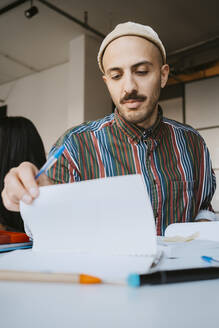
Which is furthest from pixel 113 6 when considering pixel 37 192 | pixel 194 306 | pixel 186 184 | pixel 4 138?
pixel 194 306

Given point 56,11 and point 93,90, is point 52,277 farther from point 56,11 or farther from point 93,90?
point 93,90

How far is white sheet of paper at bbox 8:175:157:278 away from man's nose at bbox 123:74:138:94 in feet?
2.24

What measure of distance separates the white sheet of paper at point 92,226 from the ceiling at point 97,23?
3.42 m

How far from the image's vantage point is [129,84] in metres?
1.12

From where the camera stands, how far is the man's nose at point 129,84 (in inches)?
44.1

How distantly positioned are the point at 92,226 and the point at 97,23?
12.7 feet

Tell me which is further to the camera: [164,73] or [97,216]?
[164,73]

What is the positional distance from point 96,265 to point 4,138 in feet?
4.54

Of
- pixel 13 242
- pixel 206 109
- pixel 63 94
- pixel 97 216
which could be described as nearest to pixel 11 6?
pixel 63 94

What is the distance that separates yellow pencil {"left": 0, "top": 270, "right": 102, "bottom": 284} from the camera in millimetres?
401

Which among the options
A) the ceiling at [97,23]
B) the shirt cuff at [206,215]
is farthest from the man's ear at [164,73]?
the ceiling at [97,23]

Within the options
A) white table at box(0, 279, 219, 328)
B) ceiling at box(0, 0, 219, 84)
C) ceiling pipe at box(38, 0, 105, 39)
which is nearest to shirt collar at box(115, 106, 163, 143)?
white table at box(0, 279, 219, 328)

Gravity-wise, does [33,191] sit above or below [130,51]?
below

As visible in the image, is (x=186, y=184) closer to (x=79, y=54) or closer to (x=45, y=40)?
(x=79, y=54)
